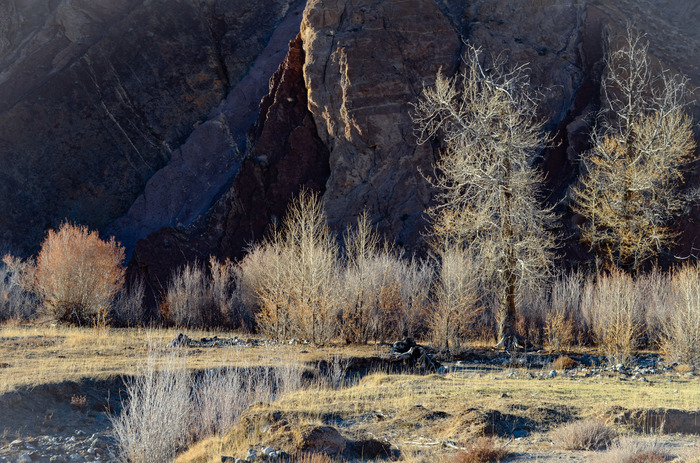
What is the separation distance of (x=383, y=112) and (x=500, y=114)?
13.3 metres

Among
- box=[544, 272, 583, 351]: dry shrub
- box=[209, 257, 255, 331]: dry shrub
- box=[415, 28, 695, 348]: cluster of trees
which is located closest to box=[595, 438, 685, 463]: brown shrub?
box=[415, 28, 695, 348]: cluster of trees

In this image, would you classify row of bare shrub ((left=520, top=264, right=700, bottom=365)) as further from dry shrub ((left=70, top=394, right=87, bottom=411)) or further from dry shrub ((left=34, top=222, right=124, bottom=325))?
dry shrub ((left=34, top=222, right=124, bottom=325))

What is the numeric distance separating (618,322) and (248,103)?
3055 centimetres

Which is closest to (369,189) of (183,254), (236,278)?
(236,278)

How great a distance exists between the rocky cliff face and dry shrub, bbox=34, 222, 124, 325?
9.47 meters

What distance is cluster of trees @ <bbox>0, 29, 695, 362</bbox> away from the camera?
19656 millimetres

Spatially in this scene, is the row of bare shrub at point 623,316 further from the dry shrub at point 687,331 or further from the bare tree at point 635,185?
the bare tree at point 635,185

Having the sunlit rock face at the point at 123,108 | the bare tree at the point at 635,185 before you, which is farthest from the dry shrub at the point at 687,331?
the sunlit rock face at the point at 123,108

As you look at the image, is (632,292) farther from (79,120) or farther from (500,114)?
(79,120)

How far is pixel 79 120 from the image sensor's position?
4416 cm

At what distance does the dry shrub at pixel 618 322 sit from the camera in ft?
59.0

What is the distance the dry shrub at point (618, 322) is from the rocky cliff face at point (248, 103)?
841 centimetres

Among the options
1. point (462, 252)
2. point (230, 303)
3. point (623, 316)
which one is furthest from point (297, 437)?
point (230, 303)

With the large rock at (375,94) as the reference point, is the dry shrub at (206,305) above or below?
below
